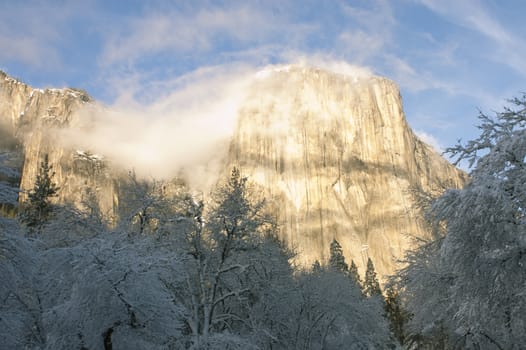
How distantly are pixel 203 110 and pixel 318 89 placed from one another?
3906 centimetres

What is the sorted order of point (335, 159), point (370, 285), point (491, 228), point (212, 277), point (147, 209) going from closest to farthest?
point (491, 228) < point (212, 277) < point (147, 209) < point (370, 285) < point (335, 159)

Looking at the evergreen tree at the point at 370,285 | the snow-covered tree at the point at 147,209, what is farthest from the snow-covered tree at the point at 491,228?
the evergreen tree at the point at 370,285

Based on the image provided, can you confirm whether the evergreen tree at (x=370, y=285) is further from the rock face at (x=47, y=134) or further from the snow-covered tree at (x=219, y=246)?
the rock face at (x=47, y=134)

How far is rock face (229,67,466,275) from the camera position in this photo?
12775 cm

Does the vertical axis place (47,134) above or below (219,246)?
above

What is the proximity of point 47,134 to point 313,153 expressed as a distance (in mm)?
69325

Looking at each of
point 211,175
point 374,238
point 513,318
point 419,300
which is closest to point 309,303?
point 419,300

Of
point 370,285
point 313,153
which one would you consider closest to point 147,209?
point 370,285

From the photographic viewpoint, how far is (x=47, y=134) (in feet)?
422

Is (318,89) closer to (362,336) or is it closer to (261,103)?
(261,103)

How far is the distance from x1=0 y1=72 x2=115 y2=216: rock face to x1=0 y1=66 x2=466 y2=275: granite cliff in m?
0.26

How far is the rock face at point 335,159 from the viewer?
128 meters

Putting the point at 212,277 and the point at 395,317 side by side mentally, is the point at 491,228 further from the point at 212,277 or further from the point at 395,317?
the point at 395,317

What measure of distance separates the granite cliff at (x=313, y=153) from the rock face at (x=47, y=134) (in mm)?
256
